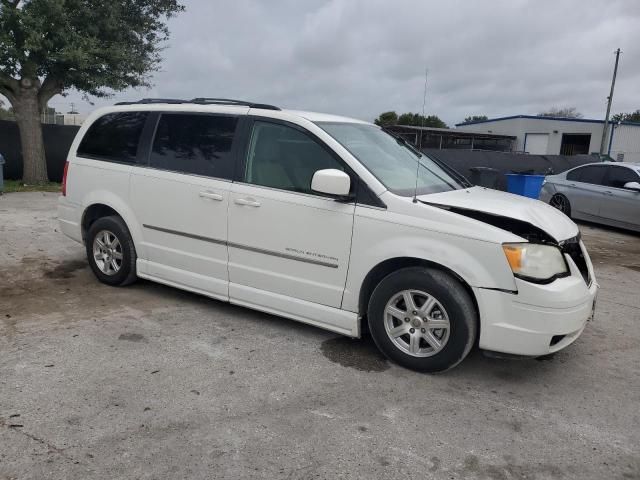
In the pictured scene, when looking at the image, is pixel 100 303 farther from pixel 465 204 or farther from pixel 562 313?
pixel 562 313

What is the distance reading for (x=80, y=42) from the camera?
38.1 ft

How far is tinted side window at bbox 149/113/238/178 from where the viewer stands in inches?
177

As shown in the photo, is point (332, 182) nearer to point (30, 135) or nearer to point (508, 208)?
point (508, 208)

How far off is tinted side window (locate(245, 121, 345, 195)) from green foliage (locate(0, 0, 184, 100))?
29.5ft

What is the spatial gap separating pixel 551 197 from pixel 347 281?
995 cm

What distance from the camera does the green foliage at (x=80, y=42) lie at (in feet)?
36.0

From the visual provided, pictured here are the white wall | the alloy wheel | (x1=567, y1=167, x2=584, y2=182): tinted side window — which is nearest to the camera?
the alloy wheel

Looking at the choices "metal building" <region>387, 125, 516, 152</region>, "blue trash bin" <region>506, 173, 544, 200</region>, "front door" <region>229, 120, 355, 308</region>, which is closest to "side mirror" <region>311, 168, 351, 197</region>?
"front door" <region>229, 120, 355, 308</region>

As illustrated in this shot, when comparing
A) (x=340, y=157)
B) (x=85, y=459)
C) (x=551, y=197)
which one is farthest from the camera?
(x=551, y=197)

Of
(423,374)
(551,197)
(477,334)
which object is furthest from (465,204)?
(551,197)

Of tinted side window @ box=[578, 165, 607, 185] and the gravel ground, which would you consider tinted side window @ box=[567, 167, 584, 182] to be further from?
the gravel ground

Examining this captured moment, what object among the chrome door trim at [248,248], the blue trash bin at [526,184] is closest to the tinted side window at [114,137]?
the chrome door trim at [248,248]

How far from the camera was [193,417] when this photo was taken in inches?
121

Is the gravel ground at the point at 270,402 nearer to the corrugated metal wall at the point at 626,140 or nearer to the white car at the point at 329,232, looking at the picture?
the white car at the point at 329,232
